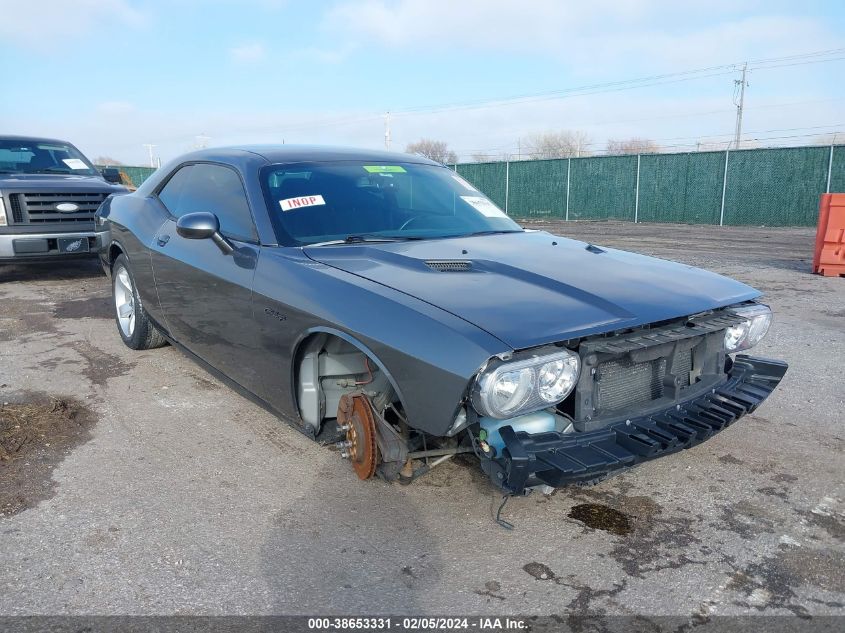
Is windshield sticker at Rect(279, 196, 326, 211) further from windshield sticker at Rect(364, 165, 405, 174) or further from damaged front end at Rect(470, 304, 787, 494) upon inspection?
damaged front end at Rect(470, 304, 787, 494)

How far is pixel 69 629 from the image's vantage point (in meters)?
2.06

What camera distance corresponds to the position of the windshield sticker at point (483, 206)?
4.08 meters

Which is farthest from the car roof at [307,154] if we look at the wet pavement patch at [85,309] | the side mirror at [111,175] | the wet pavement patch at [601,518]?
the side mirror at [111,175]

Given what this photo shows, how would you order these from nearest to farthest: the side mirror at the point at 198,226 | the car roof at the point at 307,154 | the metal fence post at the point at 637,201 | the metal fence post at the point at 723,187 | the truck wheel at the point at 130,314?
the side mirror at the point at 198,226 → the car roof at the point at 307,154 → the truck wheel at the point at 130,314 → the metal fence post at the point at 723,187 → the metal fence post at the point at 637,201

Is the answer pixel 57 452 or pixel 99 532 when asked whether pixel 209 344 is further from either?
pixel 99 532

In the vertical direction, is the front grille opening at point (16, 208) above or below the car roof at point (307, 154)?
below

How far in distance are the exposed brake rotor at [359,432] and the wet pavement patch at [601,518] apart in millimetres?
844

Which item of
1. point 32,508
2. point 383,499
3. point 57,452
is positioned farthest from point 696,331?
point 57,452

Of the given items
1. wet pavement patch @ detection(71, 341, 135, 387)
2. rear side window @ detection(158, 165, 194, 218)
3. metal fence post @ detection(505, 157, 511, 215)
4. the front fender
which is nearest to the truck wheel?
wet pavement patch @ detection(71, 341, 135, 387)

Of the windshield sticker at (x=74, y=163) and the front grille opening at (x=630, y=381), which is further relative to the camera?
the windshield sticker at (x=74, y=163)

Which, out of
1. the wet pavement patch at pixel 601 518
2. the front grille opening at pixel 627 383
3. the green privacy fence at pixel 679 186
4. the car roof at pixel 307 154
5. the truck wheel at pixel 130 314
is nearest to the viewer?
the front grille opening at pixel 627 383

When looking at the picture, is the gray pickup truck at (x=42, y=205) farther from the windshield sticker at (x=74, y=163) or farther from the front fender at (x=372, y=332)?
the front fender at (x=372, y=332)

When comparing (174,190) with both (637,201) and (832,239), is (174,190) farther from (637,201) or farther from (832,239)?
(637,201)

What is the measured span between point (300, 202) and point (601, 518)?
2.06 m
